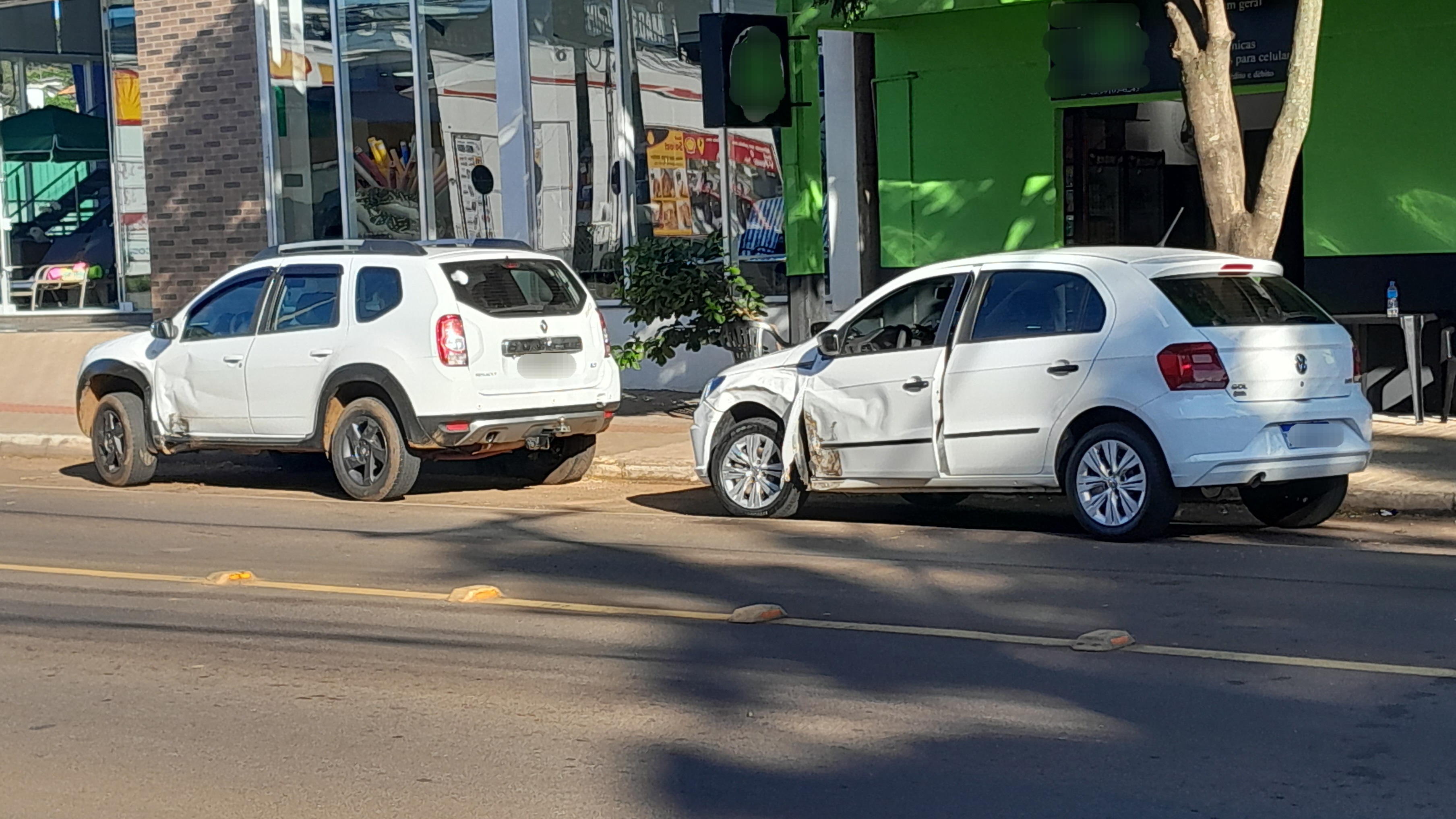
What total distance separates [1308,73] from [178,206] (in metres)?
14.7

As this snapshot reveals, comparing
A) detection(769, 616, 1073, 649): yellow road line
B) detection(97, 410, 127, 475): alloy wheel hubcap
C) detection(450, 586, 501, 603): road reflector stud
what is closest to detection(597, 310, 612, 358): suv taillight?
detection(97, 410, 127, 475): alloy wheel hubcap

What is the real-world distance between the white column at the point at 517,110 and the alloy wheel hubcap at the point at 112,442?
6.47m

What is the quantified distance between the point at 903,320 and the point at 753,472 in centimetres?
143

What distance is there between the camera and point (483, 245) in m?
12.5

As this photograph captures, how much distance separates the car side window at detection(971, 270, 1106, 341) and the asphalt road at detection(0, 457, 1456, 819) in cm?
120

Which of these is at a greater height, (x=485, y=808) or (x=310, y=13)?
(x=310, y=13)

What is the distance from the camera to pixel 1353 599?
316 inches

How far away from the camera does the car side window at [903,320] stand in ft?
34.5

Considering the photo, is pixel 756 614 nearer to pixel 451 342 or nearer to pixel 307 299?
pixel 451 342

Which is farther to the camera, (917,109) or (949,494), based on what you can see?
(917,109)

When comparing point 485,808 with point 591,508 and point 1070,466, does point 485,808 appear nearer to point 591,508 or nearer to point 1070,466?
point 1070,466

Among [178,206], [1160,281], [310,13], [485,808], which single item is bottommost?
[485,808]

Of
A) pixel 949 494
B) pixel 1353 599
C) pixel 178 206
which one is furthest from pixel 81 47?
pixel 1353 599

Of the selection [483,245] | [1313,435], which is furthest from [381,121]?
[1313,435]
